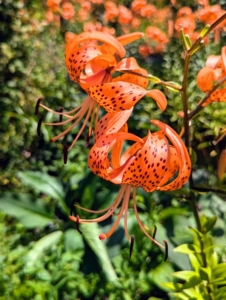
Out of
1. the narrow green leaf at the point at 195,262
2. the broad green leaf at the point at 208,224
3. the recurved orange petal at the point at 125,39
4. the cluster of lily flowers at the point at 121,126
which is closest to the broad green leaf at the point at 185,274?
the narrow green leaf at the point at 195,262

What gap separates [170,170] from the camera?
812mm

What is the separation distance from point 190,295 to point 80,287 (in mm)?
439

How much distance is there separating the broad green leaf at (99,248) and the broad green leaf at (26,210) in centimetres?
19

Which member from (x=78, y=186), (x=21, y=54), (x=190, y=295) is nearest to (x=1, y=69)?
(x=21, y=54)

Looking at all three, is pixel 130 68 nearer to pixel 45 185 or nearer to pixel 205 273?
pixel 205 273

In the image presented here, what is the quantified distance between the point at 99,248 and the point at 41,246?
0.29 m

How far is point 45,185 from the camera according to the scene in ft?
6.35

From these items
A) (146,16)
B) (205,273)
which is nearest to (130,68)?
(205,273)

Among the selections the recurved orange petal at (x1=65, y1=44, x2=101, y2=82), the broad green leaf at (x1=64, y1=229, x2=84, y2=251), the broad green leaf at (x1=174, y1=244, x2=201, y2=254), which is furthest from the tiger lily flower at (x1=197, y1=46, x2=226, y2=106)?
the broad green leaf at (x1=64, y1=229, x2=84, y2=251)

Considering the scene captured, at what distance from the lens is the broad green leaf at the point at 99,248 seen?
1.54 m

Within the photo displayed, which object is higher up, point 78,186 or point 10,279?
point 78,186

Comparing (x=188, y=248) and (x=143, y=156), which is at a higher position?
(x=143, y=156)

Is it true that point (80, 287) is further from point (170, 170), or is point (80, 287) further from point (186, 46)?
point (186, 46)

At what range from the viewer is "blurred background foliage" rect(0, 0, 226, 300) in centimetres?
151
